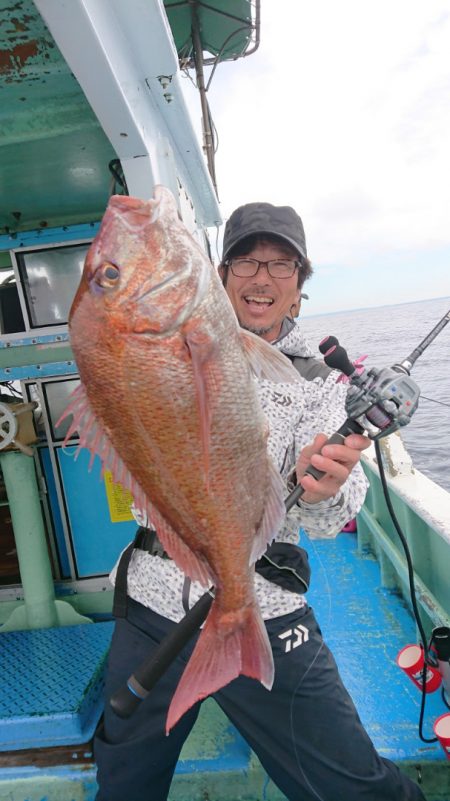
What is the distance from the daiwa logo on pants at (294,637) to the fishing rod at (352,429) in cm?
48

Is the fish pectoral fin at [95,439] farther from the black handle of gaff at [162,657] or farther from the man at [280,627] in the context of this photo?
the man at [280,627]

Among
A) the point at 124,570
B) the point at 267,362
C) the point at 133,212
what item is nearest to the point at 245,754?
the point at 124,570

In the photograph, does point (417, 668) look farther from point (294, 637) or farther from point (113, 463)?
point (113, 463)

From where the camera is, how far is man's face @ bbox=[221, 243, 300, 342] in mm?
2455

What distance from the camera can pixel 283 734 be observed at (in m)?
2.06

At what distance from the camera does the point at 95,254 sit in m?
1.36

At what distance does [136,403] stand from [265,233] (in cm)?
136

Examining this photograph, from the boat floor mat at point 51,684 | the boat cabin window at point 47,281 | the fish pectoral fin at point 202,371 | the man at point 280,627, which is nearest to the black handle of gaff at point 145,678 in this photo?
the man at point 280,627

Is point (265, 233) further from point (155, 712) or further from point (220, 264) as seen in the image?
point (155, 712)

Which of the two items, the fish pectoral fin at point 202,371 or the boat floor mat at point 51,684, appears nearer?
the fish pectoral fin at point 202,371

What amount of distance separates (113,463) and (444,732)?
6.50 feet

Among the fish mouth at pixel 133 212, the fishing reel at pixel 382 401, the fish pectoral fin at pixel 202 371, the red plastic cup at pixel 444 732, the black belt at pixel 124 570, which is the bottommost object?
the red plastic cup at pixel 444 732

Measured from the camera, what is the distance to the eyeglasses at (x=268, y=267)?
2.46 m

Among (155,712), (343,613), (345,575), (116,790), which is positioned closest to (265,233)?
(155,712)
